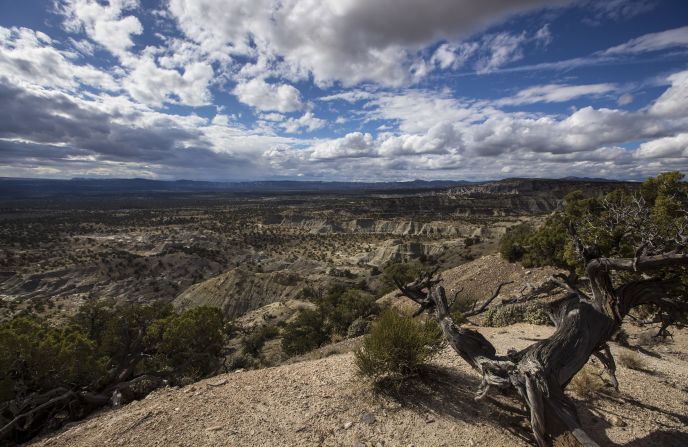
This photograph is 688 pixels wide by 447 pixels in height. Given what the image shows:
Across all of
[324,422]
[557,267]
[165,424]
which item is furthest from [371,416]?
[557,267]

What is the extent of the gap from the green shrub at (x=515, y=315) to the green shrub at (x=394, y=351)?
28.1 ft

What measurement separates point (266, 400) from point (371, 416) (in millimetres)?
2082

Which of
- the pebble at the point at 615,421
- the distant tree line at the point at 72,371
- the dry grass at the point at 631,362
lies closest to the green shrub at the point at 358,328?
the distant tree line at the point at 72,371

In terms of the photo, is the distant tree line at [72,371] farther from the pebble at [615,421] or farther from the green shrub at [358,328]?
the pebble at [615,421]

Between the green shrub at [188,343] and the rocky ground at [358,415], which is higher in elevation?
the rocky ground at [358,415]

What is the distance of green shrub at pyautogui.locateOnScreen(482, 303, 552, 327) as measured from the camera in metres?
14.0

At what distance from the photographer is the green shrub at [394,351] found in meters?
6.96

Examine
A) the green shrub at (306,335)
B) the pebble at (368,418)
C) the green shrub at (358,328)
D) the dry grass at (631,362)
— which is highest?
the pebble at (368,418)

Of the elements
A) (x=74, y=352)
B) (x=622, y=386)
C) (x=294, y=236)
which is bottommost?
(x=294, y=236)

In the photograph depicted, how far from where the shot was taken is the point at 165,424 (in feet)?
20.9

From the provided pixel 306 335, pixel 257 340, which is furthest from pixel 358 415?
pixel 257 340

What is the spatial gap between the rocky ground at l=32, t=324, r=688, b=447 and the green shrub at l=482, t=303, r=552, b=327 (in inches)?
227

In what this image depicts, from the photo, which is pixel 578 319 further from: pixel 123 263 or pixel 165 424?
pixel 123 263

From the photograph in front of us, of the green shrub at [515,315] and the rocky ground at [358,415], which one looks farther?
the green shrub at [515,315]
